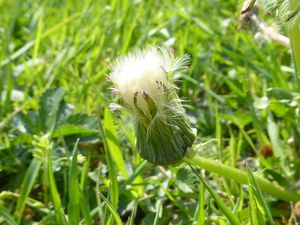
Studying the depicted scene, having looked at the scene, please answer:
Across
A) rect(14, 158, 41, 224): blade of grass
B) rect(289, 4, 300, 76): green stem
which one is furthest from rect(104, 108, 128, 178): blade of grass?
rect(289, 4, 300, 76): green stem

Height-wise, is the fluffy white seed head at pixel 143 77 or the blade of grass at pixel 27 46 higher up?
the blade of grass at pixel 27 46

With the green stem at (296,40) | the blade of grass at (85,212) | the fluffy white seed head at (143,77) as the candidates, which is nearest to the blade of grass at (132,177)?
the blade of grass at (85,212)

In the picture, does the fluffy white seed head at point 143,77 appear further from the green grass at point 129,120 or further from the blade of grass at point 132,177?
the blade of grass at point 132,177

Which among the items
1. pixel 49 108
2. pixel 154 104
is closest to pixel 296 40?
pixel 154 104

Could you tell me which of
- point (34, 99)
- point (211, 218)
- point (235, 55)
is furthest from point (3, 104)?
point (211, 218)

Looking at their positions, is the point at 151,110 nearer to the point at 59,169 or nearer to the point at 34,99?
the point at 59,169

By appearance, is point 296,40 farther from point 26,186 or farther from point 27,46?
point 27,46
